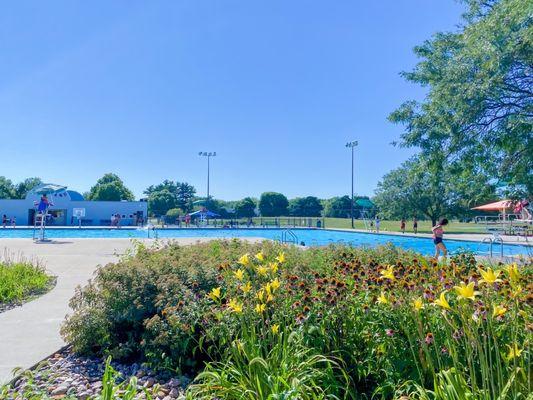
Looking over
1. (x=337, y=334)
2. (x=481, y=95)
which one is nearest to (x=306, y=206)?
(x=481, y=95)

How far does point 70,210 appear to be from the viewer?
35.1 meters

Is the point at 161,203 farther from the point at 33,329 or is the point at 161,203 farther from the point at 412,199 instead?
the point at 33,329

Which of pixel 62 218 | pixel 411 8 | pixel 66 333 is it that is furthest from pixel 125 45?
pixel 62 218

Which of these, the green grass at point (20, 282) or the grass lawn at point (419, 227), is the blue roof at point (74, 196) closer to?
the grass lawn at point (419, 227)

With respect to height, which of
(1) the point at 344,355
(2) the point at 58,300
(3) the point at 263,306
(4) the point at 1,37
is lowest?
(2) the point at 58,300

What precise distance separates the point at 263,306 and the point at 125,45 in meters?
14.2

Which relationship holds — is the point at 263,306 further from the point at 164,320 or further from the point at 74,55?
the point at 74,55

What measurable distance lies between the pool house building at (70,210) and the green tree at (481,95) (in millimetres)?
30515

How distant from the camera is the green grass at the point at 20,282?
5.37m

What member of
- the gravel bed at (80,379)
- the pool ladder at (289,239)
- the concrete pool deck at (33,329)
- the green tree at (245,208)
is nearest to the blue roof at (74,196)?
the green tree at (245,208)

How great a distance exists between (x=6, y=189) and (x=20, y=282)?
204ft

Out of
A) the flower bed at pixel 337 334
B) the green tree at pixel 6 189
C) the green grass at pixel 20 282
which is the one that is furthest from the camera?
the green tree at pixel 6 189

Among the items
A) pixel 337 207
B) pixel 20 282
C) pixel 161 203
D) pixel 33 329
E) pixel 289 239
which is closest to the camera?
pixel 33 329

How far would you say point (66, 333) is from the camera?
3320 mm
